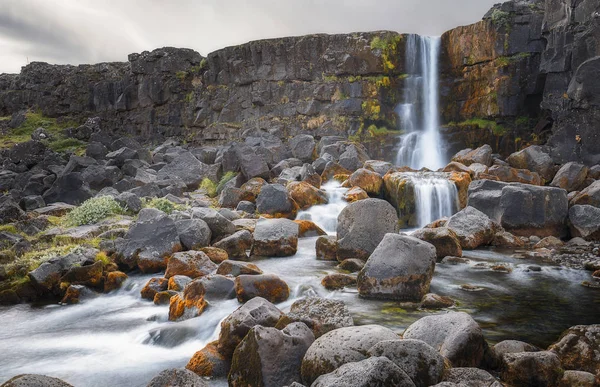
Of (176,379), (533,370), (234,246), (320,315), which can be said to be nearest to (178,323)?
(320,315)

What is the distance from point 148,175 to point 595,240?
1714 centimetres

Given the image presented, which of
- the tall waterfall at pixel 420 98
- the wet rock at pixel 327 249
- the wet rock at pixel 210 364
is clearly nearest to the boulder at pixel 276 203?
the wet rock at pixel 327 249

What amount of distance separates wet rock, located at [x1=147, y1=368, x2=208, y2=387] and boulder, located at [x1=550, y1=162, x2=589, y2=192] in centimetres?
1673

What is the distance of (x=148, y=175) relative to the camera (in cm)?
2166

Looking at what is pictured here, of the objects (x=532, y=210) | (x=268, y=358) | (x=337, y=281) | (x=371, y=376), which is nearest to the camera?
(x=371, y=376)

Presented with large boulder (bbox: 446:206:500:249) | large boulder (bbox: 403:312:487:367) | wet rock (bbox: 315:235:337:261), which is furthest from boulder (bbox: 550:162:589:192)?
large boulder (bbox: 403:312:487:367)

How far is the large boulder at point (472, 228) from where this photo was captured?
13.1m

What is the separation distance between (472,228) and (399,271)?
18.5 feet

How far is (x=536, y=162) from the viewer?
67.2 feet

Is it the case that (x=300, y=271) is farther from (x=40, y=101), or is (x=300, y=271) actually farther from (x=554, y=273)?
Result: (x=40, y=101)

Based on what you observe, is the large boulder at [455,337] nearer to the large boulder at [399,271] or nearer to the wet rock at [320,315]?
the wet rock at [320,315]

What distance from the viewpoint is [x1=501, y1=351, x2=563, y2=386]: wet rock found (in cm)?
513

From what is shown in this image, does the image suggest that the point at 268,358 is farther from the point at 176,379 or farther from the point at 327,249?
the point at 327,249

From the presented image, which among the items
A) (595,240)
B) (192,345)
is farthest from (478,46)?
(192,345)
